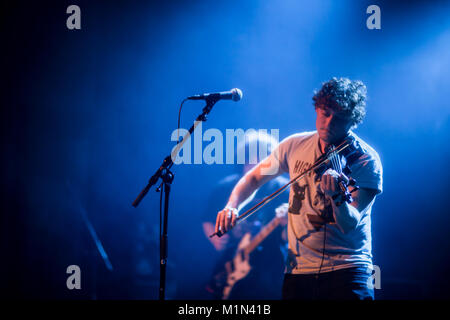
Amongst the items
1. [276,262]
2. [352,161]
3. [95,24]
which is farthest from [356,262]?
[95,24]

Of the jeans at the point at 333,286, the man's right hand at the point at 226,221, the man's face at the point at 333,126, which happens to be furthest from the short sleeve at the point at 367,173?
A: the man's right hand at the point at 226,221

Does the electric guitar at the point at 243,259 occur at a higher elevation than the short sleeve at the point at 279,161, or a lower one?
lower

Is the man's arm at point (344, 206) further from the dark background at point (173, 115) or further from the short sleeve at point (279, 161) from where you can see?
the dark background at point (173, 115)

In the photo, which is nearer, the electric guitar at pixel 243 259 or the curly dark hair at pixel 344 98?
the curly dark hair at pixel 344 98

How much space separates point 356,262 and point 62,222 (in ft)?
12.2

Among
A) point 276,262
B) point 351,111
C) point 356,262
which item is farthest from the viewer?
point 276,262

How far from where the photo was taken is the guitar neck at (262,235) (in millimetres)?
3422

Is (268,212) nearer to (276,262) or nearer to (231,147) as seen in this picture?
(276,262)

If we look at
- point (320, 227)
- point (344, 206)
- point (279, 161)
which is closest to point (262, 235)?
point (279, 161)

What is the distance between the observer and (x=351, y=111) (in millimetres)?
2092

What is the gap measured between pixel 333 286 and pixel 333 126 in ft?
3.06

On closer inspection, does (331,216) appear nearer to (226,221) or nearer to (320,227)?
(320,227)

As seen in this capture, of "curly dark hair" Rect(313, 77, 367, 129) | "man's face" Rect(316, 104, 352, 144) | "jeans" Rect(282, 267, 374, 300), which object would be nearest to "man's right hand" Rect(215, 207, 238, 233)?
"jeans" Rect(282, 267, 374, 300)

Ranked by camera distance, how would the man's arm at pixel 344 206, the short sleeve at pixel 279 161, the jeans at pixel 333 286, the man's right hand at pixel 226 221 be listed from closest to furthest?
1. the man's arm at pixel 344 206
2. the jeans at pixel 333 286
3. the man's right hand at pixel 226 221
4. the short sleeve at pixel 279 161
